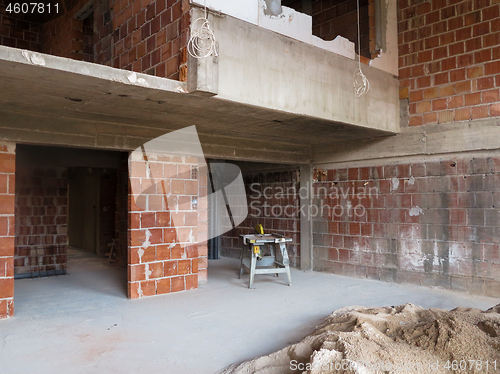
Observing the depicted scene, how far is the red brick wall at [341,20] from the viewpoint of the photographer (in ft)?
22.3

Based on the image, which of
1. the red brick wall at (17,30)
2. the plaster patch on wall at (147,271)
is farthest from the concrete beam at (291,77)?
the red brick wall at (17,30)

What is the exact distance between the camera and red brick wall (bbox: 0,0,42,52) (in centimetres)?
700

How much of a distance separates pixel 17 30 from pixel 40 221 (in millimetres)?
3580

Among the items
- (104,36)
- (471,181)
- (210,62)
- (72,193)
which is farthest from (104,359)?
(72,193)

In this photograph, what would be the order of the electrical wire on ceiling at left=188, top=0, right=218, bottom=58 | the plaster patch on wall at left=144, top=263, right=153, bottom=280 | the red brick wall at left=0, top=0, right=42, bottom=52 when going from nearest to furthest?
1. the electrical wire on ceiling at left=188, top=0, right=218, bottom=58
2. the plaster patch on wall at left=144, top=263, right=153, bottom=280
3. the red brick wall at left=0, top=0, right=42, bottom=52

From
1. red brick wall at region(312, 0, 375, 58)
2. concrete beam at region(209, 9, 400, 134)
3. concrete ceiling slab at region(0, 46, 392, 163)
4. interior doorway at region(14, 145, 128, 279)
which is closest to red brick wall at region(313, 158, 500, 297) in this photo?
concrete ceiling slab at region(0, 46, 392, 163)

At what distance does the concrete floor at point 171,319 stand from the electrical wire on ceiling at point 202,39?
104 inches

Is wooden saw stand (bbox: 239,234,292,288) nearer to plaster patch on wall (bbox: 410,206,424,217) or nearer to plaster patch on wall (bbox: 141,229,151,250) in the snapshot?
plaster patch on wall (bbox: 141,229,151,250)

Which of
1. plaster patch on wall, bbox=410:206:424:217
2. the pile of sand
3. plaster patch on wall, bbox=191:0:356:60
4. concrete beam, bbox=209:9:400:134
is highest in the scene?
plaster patch on wall, bbox=191:0:356:60

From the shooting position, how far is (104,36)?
16.8ft

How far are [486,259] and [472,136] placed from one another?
162 centimetres

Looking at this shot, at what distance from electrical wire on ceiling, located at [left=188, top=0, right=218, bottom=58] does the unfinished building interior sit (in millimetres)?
22

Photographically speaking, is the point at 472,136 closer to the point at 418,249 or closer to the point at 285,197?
the point at 418,249

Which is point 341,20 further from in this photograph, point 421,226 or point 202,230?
point 202,230
